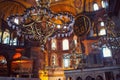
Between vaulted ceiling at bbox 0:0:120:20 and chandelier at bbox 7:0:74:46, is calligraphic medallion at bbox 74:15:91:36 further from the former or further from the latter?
chandelier at bbox 7:0:74:46

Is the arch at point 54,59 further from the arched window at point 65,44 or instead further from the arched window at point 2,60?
the arched window at point 2,60

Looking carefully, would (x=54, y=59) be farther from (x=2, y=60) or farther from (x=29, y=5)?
(x=29, y=5)

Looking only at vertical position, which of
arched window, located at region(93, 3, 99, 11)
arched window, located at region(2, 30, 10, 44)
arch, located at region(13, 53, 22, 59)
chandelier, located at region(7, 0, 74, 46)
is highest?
arched window, located at region(93, 3, 99, 11)

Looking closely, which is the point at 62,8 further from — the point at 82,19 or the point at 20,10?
the point at 20,10

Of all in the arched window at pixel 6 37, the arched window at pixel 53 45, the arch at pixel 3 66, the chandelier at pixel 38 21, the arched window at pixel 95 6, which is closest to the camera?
the chandelier at pixel 38 21

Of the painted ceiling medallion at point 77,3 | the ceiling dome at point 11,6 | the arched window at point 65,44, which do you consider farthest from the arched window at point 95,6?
the ceiling dome at point 11,6

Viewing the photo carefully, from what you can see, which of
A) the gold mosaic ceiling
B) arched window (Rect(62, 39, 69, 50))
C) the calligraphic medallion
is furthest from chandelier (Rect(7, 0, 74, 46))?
arched window (Rect(62, 39, 69, 50))

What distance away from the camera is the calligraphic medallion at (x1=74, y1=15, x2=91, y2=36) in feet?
71.4

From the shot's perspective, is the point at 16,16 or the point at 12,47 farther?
the point at 12,47

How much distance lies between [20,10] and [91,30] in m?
10.1

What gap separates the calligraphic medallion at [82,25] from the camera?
71.4 feet

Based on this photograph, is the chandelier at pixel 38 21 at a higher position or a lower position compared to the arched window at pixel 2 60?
higher

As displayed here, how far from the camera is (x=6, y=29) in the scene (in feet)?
→ 79.7

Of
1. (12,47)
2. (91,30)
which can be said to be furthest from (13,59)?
(91,30)
